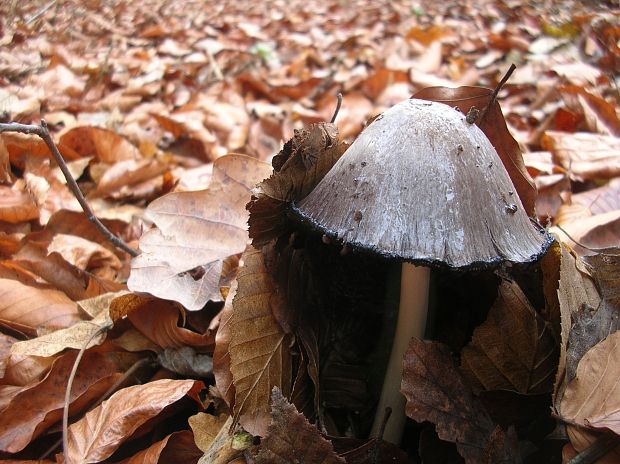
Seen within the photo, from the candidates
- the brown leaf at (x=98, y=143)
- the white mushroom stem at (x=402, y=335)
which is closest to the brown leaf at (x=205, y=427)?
the white mushroom stem at (x=402, y=335)

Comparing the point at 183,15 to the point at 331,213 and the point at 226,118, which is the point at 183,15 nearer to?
the point at 226,118

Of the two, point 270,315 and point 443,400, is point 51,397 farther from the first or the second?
point 443,400

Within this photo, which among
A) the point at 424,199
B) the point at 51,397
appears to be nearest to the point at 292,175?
the point at 424,199

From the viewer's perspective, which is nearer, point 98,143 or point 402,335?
point 402,335

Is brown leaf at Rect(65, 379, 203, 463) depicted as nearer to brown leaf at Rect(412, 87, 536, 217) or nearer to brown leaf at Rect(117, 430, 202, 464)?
brown leaf at Rect(117, 430, 202, 464)

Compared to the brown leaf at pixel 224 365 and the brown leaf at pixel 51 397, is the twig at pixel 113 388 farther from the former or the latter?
the brown leaf at pixel 224 365

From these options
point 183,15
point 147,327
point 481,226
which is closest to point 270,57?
point 183,15

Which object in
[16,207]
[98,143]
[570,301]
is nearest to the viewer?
[570,301]
